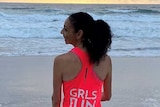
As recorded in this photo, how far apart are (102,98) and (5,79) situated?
5591 millimetres

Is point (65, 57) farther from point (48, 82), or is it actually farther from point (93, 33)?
point (48, 82)

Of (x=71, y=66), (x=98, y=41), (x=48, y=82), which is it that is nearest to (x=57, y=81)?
(x=71, y=66)

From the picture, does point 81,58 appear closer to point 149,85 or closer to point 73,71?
point 73,71

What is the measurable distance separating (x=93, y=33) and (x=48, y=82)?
547cm

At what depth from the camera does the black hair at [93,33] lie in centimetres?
216

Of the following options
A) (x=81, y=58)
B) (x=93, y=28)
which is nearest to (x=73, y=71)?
(x=81, y=58)

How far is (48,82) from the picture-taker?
24.8 feet

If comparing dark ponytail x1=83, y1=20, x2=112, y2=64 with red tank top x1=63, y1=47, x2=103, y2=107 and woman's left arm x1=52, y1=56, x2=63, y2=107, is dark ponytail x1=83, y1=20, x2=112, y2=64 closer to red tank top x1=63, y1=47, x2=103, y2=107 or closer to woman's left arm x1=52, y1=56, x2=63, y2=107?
red tank top x1=63, y1=47, x2=103, y2=107

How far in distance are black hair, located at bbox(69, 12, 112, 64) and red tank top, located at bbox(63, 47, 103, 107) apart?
1.7 inches

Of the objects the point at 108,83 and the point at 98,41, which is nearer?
the point at 98,41

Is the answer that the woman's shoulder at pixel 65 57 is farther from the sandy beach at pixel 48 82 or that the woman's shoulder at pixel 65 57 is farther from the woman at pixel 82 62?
the sandy beach at pixel 48 82

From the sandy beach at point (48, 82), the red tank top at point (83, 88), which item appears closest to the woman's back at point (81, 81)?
the red tank top at point (83, 88)

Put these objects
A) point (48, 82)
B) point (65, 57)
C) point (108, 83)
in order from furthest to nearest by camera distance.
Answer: point (48, 82)
point (108, 83)
point (65, 57)

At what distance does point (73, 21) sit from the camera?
7.20ft
